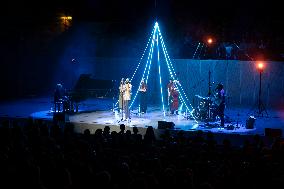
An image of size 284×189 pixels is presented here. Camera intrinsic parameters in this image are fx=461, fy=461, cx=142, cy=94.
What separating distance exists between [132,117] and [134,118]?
1.23ft

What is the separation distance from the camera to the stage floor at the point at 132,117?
1944 cm

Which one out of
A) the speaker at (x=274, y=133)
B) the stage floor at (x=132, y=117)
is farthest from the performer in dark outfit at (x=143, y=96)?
the speaker at (x=274, y=133)

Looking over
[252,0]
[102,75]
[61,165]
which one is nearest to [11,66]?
[102,75]

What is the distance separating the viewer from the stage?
19.3m

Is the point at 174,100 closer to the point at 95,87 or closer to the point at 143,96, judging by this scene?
the point at 143,96

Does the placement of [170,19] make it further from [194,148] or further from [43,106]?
[194,148]

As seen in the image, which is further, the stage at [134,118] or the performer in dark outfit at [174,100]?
the performer in dark outfit at [174,100]

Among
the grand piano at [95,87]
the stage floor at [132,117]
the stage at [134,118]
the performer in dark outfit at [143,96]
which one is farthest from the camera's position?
the grand piano at [95,87]

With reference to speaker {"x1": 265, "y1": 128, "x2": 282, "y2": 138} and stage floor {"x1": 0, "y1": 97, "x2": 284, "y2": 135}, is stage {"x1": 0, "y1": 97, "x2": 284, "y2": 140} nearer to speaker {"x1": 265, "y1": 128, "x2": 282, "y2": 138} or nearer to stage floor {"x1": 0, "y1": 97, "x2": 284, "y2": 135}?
stage floor {"x1": 0, "y1": 97, "x2": 284, "y2": 135}

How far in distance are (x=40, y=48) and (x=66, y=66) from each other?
2205 mm

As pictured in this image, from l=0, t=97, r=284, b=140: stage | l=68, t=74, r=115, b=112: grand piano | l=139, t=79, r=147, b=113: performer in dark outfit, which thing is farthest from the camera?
l=68, t=74, r=115, b=112: grand piano

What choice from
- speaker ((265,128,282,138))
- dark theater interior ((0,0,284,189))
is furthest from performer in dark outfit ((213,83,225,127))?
speaker ((265,128,282,138))

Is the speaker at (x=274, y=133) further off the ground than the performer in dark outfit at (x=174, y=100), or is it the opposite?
the performer in dark outfit at (x=174, y=100)

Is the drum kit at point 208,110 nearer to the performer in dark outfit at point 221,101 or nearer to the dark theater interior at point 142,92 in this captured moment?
the dark theater interior at point 142,92
